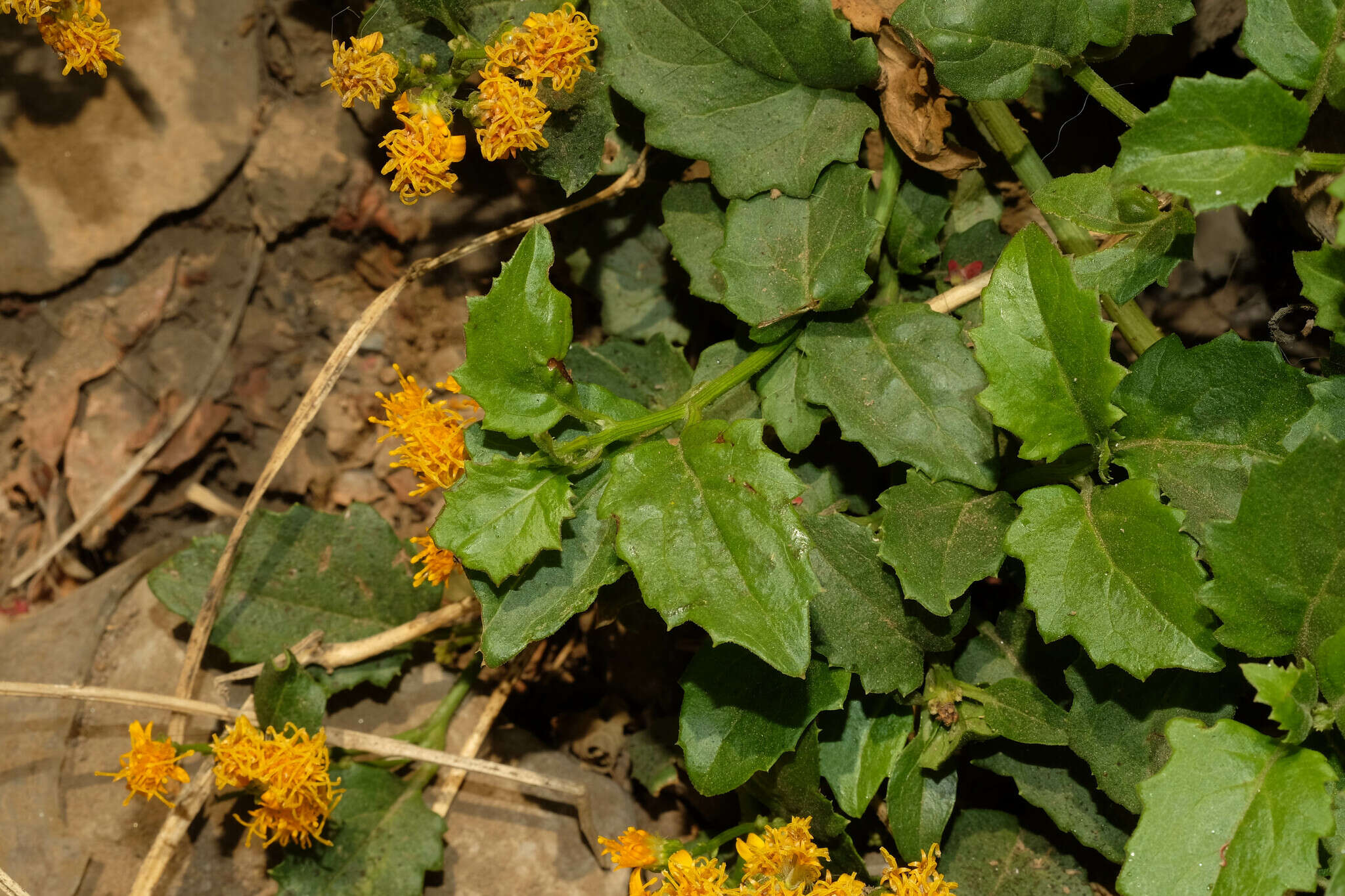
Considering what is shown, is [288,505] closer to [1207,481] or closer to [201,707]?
[201,707]

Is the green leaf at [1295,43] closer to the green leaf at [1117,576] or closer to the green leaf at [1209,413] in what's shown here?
the green leaf at [1209,413]

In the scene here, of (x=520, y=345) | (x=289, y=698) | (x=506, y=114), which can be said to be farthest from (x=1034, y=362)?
(x=289, y=698)

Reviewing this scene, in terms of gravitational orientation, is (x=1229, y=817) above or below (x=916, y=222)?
below

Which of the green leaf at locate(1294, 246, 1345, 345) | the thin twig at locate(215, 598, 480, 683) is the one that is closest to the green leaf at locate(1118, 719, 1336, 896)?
the green leaf at locate(1294, 246, 1345, 345)

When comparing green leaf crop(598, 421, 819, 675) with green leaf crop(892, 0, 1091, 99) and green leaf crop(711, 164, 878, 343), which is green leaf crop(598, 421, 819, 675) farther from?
green leaf crop(892, 0, 1091, 99)

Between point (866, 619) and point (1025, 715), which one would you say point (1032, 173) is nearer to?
point (866, 619)

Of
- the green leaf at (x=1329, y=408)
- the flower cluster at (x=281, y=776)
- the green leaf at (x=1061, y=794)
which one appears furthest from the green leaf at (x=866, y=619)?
the flower cluster at (x=281, y=776)
